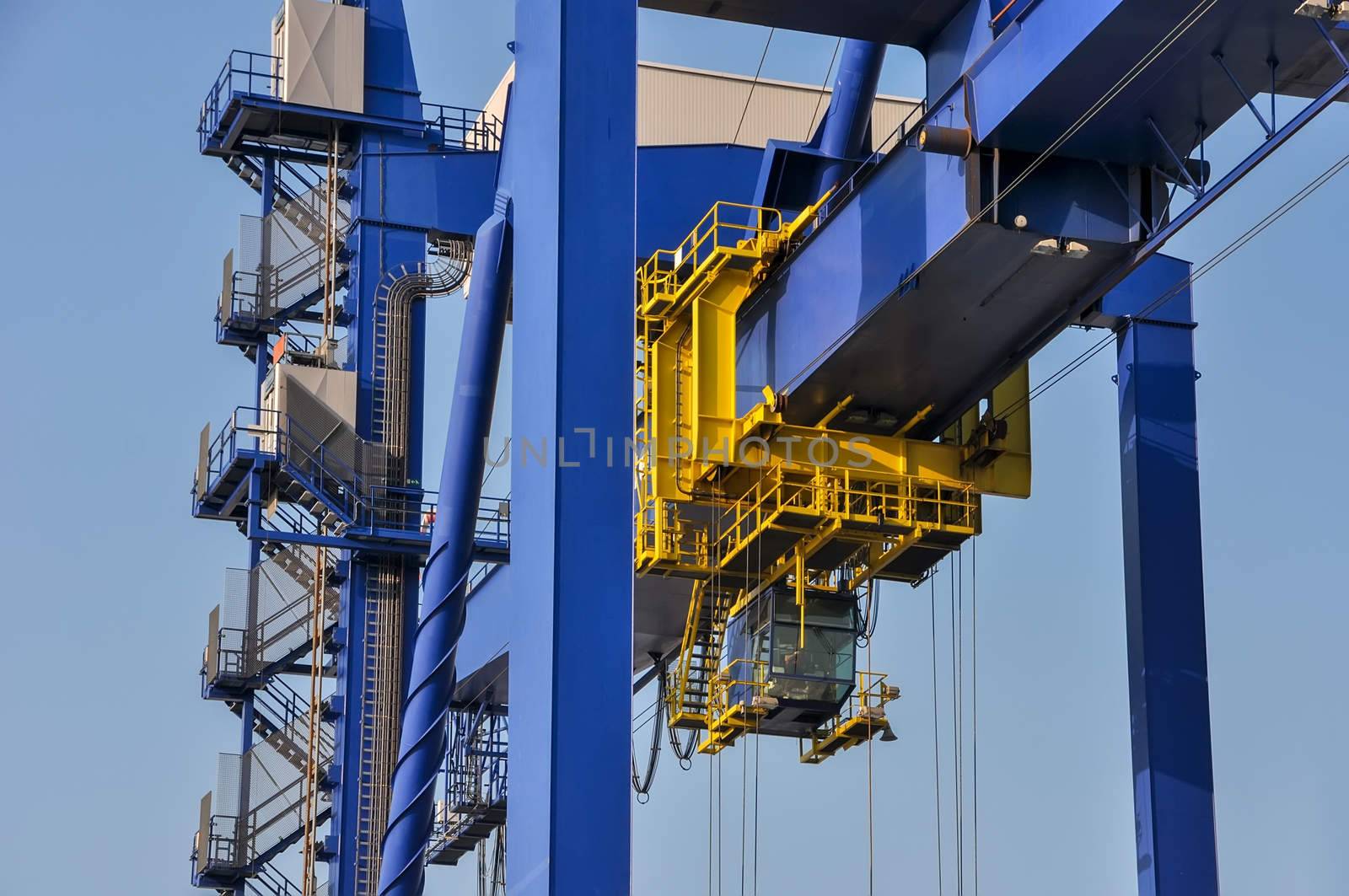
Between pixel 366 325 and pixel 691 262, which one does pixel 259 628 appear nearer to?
pixel 366 325

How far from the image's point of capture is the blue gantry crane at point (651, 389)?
679 inches

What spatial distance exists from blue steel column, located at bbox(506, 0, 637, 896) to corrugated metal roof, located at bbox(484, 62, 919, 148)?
18.7 m

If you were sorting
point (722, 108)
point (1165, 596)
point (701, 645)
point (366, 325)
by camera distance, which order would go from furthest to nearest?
point (722, 108), point (366, 325), point (701, 645), point (1165, 596)

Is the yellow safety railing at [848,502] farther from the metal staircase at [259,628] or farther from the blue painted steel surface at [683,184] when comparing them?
the metal staircase at [259,628]

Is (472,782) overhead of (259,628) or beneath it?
beneath

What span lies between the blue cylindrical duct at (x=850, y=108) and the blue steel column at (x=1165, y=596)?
3.46 metres

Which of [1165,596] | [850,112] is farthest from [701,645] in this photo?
[850,112]

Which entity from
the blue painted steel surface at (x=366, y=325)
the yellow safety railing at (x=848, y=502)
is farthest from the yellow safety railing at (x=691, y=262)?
the blue painted steel surface at (x=366, y=325)

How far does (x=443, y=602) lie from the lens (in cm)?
2247

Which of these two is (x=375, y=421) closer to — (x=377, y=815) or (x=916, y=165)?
(x=377, y=815)

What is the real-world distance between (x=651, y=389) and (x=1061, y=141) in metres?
7.70

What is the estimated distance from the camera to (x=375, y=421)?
3394 centimetres

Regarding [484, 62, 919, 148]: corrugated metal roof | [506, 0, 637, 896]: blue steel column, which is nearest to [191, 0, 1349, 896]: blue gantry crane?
[506, 0, 637, 896]: blue steel column

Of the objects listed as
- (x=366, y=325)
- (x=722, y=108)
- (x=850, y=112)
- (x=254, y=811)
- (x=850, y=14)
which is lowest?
(x=254, y=811)
